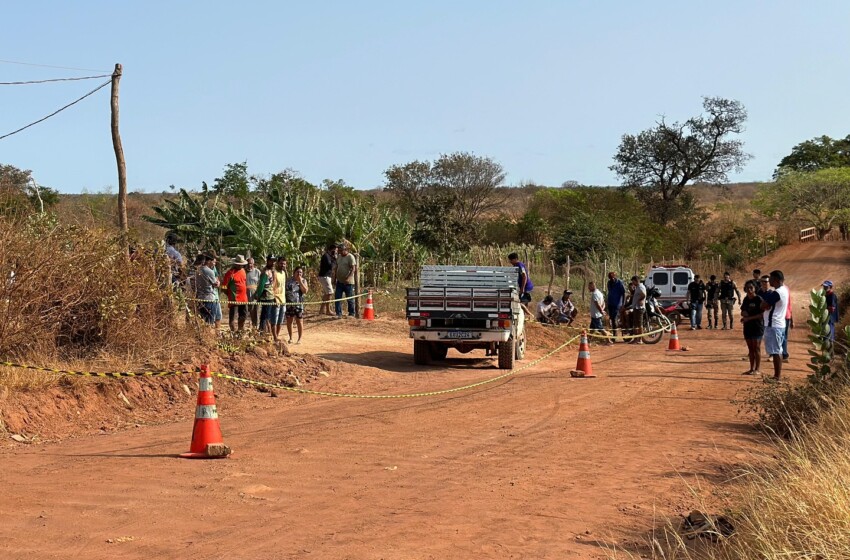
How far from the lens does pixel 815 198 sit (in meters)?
70.8

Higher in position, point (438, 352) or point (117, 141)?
point (117, 141)

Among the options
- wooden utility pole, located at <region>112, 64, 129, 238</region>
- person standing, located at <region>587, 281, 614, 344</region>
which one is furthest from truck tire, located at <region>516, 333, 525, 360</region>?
wooden utility pole, located at <region>112, 64, 129, 238</region>

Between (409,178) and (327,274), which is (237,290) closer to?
(327,274)

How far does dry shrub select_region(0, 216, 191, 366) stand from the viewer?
12.4 metres

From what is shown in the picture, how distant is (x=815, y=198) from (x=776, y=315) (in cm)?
6000

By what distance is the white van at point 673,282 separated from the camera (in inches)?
1309

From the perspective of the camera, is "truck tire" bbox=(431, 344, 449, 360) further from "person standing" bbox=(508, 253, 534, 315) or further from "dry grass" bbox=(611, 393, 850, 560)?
"dry grass" bbox=(611, 393, 850, 560)

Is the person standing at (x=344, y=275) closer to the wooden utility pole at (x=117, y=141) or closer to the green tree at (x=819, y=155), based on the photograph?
the wooden utility pole at (x=117, y=141)

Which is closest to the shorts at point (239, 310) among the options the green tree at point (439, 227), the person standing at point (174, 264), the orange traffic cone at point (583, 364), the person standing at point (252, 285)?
the person standing at point (252, 285)

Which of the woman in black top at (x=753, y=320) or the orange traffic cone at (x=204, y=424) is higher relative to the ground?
the woman in black top at (x=753, y=320)

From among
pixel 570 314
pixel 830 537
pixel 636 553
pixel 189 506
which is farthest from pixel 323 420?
pixel 570 314

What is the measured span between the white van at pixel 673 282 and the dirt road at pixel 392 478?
59.5 feet

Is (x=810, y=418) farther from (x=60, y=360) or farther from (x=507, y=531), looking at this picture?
(x=60, y=360)

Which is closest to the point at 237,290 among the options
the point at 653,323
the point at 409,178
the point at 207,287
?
the point at 207,287
